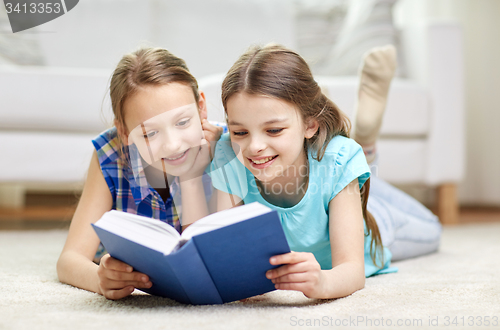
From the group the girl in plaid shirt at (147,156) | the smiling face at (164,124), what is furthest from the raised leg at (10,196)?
the smiling face at (164,124)

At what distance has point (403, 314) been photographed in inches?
25.2

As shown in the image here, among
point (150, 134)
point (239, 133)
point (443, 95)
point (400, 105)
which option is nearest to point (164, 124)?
point (150, 134)

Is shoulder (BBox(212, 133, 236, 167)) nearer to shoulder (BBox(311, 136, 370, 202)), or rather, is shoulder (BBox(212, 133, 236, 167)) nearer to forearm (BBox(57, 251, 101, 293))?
shoulder (BBox(311, 136, 370, 202))

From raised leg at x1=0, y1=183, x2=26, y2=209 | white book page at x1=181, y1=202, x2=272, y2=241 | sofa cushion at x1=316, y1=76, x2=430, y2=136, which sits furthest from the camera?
raised leg at x1=0, y1=183, x2=26, y2=209

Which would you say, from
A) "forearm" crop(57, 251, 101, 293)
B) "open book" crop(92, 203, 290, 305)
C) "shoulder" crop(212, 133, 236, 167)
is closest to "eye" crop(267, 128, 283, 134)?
"shoulder" crop(212, 133, 236, 167)

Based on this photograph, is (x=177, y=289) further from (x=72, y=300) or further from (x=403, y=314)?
(x=403, y=314)

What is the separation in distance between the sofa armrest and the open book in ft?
4.21

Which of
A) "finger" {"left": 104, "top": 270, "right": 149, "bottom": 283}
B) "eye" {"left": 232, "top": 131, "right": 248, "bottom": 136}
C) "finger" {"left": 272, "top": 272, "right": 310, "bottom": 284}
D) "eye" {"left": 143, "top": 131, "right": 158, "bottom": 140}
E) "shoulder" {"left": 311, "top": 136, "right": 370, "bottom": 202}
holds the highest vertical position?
"eye" {"left": 143, "top": 131, "right": 158, "bottom": 140}

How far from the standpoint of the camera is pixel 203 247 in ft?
1.90

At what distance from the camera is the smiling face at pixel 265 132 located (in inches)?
31.2

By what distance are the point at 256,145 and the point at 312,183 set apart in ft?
0.48

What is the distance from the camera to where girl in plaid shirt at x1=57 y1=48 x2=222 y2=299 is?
2.73 feet

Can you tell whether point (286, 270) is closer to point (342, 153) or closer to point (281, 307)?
point (281, 307)

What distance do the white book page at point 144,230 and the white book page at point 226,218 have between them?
0.07ft
